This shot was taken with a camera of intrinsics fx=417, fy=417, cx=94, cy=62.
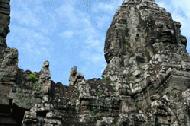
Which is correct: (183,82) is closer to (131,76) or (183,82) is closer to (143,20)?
(131,76)

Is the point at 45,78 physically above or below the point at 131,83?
below

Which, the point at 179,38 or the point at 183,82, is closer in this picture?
the point at 183,82

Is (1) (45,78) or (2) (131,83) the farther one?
(2) (131,83)

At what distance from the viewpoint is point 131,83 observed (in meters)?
24.0

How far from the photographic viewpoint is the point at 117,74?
24641 mm

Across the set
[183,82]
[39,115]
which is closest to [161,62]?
[183,82]

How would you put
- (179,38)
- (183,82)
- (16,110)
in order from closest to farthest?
(16,110) < (183,82) < (179,38)

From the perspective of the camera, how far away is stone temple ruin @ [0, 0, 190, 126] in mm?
18125

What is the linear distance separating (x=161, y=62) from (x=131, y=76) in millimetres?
2312

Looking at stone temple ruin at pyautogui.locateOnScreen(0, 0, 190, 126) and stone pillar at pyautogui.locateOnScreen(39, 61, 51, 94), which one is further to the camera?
stone pillar at pyautogui.locateOnScreen(39, 61, 51, 94)

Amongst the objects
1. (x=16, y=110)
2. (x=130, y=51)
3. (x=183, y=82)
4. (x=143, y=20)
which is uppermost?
(x=143, y=20)

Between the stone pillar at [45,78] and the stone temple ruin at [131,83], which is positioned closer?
the stone temple ruin at [131,83]

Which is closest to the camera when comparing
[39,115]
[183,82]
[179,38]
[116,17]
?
[39,115]

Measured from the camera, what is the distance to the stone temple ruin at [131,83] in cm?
1812
